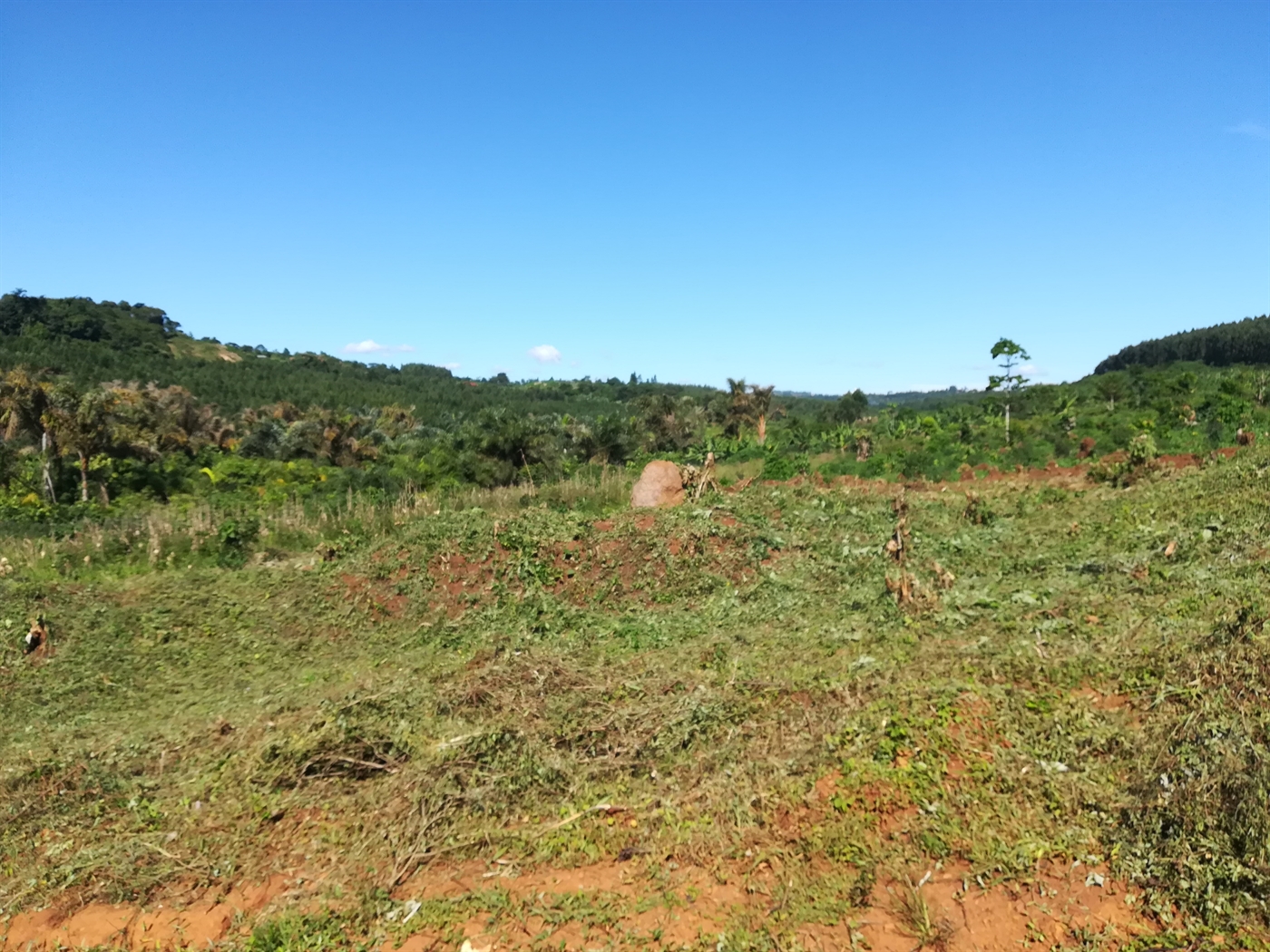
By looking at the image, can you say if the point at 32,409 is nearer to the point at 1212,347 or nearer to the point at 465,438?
the point at 465,438

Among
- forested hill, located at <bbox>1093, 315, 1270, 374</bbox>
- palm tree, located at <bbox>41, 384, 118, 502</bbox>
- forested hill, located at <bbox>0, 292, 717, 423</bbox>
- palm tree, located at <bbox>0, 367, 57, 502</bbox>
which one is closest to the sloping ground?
palm tree, located at <bbox>41, 384, 118, 502</bbox>

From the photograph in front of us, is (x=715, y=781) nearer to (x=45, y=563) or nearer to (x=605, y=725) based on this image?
(x=605, y=725)

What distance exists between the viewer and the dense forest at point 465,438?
16.1 metres

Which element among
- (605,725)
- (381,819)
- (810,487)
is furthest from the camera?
(810,487)

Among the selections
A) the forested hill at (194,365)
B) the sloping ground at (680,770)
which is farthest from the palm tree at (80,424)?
the forested hill at (194,365)

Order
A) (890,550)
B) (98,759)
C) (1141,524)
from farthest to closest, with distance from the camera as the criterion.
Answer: (1141,524), (890,550), (98,759)

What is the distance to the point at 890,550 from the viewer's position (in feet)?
28.8

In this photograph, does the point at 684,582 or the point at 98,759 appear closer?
the point at 98,759

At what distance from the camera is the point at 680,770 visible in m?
4.51

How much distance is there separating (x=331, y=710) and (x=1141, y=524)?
9.09 m

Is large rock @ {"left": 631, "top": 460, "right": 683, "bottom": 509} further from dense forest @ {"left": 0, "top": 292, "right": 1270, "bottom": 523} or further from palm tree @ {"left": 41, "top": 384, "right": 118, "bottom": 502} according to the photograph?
palm tree @ {"left": 41, "top": 384, "right": 118, "bottom": 502}

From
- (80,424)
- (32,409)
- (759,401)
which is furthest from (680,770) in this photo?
(759,401)

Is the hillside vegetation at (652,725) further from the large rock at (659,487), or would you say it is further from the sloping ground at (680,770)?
the large rock at (659,487)

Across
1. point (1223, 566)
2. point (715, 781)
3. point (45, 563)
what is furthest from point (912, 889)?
point (45, 563)
